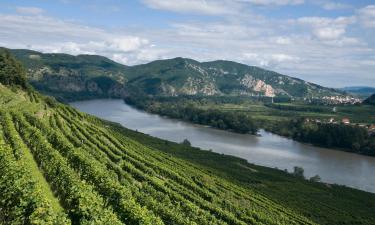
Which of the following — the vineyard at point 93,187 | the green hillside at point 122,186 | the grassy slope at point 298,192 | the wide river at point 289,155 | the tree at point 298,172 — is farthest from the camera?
the wide river at point 289,155

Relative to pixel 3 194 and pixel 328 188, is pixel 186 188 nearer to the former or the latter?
pixel 3 194

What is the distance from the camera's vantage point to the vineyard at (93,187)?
31.1 metres

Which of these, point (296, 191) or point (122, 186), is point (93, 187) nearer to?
point (122, 186)

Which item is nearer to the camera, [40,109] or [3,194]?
[3,194]

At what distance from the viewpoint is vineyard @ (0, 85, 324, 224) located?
31.1 metres

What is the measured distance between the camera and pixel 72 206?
35188 mm

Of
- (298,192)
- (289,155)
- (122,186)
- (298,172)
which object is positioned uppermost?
(122,186)

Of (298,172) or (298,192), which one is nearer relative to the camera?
(298,192)

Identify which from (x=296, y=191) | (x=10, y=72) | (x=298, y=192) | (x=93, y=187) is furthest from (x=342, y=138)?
(x=93, y=187)

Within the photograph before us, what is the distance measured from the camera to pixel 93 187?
1674 inches

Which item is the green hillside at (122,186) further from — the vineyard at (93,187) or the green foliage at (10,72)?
the green foliage at (10,72)

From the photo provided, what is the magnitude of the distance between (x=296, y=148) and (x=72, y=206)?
5858 inches

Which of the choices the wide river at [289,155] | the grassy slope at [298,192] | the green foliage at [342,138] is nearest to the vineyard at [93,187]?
the grassy slope at [298,192]

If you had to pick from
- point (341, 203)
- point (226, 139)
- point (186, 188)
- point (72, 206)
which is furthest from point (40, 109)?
point (226, 139)
